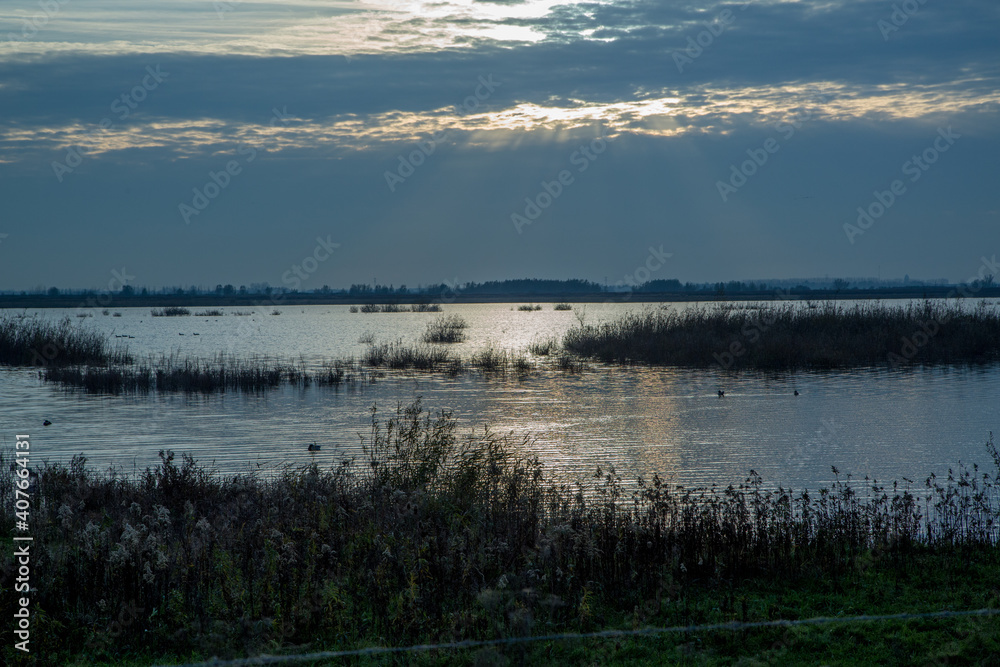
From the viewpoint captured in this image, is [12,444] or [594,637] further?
[12,444]

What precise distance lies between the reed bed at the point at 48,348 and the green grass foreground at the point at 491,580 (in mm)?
26401

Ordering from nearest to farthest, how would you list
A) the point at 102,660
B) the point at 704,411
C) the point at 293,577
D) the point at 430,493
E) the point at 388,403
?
the point at 102,660 → the point at 293,577 → the point at 430,493 → the point at 704,411 → the point at 388,403

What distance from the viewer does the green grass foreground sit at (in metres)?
6.18

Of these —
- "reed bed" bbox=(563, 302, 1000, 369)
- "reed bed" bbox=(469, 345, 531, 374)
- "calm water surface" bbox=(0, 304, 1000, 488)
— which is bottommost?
"calm water surface" bbox=(0, 304, 1000, 488)

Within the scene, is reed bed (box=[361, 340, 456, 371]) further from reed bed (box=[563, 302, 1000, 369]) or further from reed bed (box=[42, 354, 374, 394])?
reed bed (box=[563, 302, 1000, 369])

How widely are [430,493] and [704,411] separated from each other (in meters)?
12.7

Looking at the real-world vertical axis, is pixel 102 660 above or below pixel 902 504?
below

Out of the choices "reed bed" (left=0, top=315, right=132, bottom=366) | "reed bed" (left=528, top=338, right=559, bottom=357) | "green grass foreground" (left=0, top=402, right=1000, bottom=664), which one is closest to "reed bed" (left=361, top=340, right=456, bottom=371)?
"reed bed" (left=528, top=338, right=559, bottom=357)

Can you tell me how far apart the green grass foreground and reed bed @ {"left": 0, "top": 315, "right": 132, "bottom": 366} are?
26401mm

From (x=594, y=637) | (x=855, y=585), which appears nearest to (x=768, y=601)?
(x=855, y=585)

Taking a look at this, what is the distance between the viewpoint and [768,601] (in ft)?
23.5

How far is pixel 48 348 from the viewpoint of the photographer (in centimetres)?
3409

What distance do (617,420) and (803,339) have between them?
18525 millimetres

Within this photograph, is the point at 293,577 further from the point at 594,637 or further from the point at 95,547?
the point at 594,637
